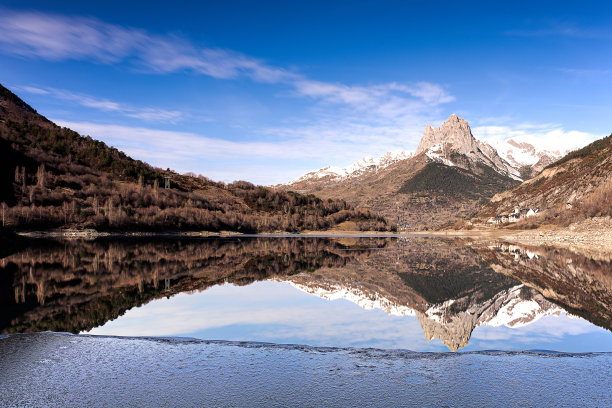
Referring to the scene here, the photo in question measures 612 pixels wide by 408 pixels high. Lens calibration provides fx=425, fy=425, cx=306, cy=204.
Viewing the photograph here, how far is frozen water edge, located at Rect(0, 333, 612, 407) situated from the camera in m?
8.68

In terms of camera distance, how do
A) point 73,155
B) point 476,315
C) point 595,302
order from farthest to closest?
1. point 73,155
2. point 595,302
3. point 476,315

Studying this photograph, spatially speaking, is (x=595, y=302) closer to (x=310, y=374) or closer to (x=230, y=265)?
(x=310, y=374)

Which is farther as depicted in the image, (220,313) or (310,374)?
(220,313)

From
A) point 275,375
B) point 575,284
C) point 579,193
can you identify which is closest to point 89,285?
point 275,375

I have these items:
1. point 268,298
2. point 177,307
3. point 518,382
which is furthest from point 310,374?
point 268,298

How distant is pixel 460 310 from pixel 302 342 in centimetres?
877

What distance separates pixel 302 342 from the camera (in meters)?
13.6

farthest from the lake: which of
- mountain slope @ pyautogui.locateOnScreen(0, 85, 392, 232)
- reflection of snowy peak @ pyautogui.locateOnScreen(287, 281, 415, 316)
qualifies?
mountain slope @ pyautogui.locateOnScreen(0, 85, 392, 232)

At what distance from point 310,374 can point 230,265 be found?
29302mm

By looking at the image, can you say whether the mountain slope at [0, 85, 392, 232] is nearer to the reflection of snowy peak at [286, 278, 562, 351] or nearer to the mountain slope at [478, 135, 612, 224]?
the reflection of snowy peak at [286, 278, 562, 351]

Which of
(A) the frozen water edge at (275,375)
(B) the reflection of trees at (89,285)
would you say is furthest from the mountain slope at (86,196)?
(A) the frozen water edge at (275,375)

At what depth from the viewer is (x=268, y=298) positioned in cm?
2245

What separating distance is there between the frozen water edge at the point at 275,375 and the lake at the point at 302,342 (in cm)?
5

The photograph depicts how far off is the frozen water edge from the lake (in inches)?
1.8
